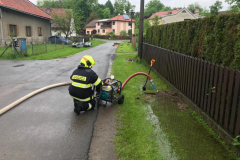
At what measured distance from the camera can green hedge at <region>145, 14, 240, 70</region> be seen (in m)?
4.33

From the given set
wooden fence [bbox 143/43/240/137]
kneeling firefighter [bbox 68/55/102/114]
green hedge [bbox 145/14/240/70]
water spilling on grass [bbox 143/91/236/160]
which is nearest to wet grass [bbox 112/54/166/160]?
water spilling on grass [bbox 143/91/236/160]

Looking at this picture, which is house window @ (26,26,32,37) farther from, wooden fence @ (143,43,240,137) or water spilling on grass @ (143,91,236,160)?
water spilling on grass @ (143,91,236,160)

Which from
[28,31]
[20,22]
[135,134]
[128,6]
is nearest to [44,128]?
[135,134]

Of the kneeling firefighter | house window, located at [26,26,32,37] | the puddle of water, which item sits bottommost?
the puddle of water

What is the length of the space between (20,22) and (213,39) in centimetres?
2543

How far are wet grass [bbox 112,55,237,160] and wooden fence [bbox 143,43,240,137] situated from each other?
1.21ft

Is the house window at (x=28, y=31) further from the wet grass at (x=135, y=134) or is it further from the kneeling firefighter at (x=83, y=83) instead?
the kneeling firefighter at (x=83, y=83)

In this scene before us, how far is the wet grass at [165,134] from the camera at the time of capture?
11.6 ft

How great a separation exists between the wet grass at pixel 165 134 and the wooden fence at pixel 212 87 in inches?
14.5

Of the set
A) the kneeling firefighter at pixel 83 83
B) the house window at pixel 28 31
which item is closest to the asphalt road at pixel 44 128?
the kneeling firefighter at pixel 83 83

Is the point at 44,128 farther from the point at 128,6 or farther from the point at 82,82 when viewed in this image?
the point at 128,6

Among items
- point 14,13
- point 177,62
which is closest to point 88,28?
A: point 14,13

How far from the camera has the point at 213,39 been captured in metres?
5.21

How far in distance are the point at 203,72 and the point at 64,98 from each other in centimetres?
413
